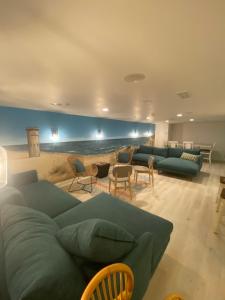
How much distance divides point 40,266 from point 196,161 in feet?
16.3

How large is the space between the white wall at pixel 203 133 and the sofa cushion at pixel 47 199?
7.84 metres

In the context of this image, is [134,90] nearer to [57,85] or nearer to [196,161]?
[57,85]

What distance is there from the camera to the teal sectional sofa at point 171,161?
4189 millimetres

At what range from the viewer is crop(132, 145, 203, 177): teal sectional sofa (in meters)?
4.19

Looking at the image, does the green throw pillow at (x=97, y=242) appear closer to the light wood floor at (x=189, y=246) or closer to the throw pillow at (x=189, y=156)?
the light wood floor at (x=189, y=246)

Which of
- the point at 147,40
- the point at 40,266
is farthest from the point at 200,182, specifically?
the point at 40,266

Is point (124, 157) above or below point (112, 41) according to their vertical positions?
below

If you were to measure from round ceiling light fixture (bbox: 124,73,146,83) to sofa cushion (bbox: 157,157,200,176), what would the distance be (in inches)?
132

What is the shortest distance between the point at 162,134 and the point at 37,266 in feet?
28.4

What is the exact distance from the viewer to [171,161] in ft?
15.4

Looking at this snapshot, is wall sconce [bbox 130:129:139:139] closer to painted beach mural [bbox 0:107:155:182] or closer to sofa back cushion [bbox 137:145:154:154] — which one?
painted beach mural [bbox 0:107:155:182]

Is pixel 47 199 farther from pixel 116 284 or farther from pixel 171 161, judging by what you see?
pixel 171 161

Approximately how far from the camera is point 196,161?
15.0 feet

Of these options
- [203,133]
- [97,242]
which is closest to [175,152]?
[203,133]
